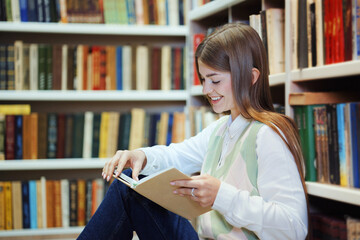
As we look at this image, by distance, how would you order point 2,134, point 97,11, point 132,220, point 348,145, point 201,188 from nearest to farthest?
point 201,188, point 348,145, point 132,220, point 2,134, point 97,11

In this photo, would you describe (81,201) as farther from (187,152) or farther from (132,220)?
(132,220)

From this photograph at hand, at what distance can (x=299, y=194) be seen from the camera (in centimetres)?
107

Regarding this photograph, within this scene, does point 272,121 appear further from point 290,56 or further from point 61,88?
point 61,88

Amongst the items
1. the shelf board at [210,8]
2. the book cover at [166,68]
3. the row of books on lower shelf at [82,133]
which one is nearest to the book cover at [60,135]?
the row of books on lower shelf at [82,133]

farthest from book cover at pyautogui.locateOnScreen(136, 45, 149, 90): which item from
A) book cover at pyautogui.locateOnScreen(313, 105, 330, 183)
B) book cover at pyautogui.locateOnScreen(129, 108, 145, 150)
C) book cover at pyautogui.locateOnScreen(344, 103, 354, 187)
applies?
book cover at pyautogui.locateOnScreen(344, 103, 354, 187)

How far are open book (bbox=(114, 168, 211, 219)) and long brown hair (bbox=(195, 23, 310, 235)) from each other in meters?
0.28

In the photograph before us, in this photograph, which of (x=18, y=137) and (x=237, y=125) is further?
(x=18, y=137)

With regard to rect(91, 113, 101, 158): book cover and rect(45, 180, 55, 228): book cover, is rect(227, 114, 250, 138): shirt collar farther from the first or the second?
rect(45, 180, 55, 228): book cover

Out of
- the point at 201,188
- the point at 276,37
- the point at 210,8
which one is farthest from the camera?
the point at 210,8

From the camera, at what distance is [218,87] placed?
4.00 ft

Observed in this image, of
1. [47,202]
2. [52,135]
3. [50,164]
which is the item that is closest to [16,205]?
[47,202]

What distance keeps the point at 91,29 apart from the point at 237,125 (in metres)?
1.20

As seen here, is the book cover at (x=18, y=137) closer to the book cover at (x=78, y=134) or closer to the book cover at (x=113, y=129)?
the book cover at (x=78, y=134)

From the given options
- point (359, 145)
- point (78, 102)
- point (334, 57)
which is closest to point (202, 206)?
point (359, 145)
